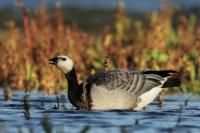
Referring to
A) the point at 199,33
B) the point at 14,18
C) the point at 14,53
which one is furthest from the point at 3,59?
the point at 14,18

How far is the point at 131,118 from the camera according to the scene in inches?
394

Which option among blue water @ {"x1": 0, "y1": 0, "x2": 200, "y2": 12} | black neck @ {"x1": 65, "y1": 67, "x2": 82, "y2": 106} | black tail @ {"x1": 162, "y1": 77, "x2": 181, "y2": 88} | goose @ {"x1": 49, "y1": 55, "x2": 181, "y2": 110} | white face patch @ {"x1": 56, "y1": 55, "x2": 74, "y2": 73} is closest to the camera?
goose @ {"x1": 49, "y1": 55, "x2": 181, "y2": 110}

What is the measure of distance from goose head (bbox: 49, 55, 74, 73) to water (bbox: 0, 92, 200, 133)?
538 mm

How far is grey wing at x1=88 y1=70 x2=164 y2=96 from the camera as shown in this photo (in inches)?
432

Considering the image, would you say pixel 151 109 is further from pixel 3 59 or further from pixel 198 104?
pixel 3 59

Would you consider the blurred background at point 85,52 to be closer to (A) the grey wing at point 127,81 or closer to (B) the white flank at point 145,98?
(A) the grey wing at point 127,81

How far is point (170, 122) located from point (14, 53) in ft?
16.7

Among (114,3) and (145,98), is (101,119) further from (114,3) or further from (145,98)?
(114,3)

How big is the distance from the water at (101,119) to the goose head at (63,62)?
54 centimetres

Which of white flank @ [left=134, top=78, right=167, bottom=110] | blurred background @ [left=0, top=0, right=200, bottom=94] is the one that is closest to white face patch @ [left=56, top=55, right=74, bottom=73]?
blurred background @ [left=0, top=0, right=200, bottom=94]

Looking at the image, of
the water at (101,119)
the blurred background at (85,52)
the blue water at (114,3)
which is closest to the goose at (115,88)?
the water at (101,119)

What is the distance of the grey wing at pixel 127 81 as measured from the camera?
11.0 metres

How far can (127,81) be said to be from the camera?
36.6 feet

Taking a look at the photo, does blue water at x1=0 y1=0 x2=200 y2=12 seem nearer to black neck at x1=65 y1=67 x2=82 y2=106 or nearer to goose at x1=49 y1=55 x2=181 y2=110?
black neck at x1=65 y1=67 x2=82 y2=106
